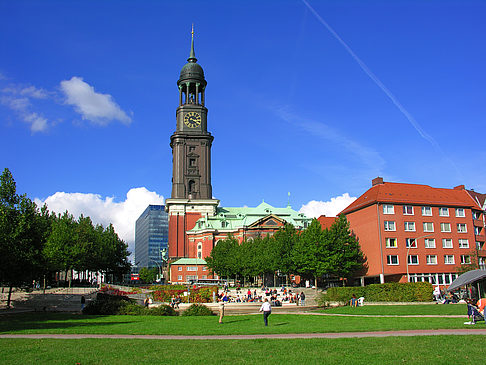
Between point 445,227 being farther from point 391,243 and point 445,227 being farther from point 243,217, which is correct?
point 243,217

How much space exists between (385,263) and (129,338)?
54.3m

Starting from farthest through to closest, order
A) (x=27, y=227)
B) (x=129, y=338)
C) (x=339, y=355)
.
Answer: (x=27, y=227) < (x=129, y=338) < (x=339, y=355)

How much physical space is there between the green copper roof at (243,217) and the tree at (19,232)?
70644 mm

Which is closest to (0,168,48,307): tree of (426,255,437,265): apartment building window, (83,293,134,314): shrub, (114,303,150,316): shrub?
(83,293,134,314): shrub

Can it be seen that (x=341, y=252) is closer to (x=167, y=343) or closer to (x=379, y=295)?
(x=379, y=295)

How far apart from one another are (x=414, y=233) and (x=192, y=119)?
3026 inches

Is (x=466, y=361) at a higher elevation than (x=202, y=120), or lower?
lower

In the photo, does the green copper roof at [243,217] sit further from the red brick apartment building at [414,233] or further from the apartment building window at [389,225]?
the apartment building window at [389,225]

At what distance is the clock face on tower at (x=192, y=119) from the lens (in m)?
133

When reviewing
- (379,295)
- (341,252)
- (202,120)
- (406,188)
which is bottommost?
(379,295)

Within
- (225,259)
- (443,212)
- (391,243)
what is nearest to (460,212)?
(443,212)

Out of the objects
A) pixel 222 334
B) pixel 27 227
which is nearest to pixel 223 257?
pixel 27 227

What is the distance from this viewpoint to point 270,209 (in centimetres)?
13312

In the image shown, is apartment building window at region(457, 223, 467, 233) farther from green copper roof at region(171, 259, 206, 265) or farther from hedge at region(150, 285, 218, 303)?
green copper roof at region(171, 259, 206, 265)
